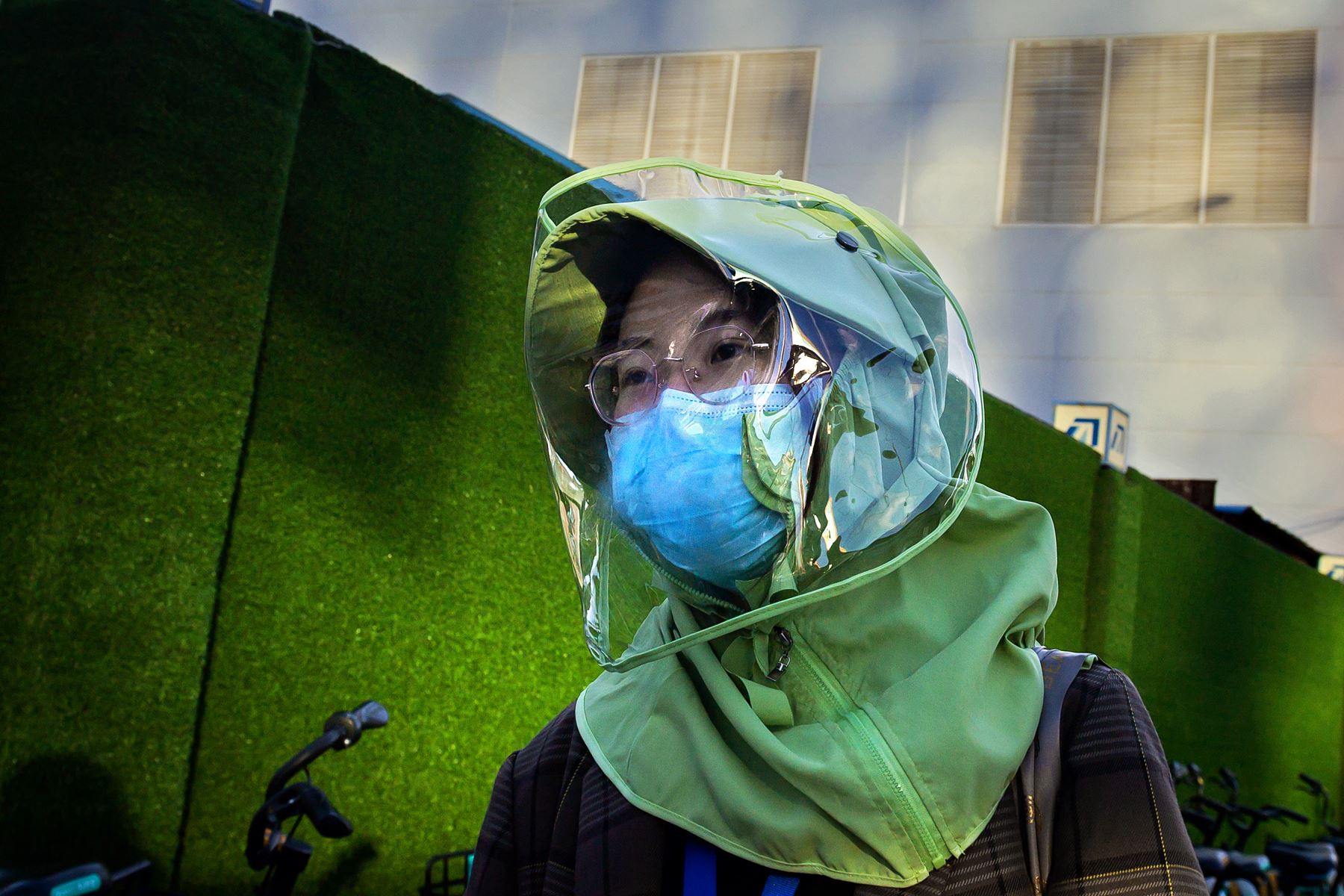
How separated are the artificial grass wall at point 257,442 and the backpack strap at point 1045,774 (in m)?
1.78

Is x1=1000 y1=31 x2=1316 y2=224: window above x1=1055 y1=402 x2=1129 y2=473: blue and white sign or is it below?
above

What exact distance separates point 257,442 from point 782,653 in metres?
1.66

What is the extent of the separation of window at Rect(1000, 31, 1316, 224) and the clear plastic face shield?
36.7 ft

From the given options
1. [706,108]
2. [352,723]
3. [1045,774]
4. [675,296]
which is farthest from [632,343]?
[706,108]

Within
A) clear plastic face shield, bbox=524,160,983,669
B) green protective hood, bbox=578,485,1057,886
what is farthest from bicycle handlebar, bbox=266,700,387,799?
green protective hood, bbox=578,485,1057,886

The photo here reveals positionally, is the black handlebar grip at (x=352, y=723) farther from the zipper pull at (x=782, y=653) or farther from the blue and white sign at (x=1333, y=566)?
the blue and white sign at (x=1333, y=566)

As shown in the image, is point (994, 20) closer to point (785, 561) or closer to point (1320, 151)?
point (1320, 151)

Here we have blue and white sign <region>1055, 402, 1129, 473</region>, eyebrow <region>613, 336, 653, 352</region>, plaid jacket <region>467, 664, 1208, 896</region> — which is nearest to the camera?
plaid jacket <region>467, 664, 1208, 896</region>

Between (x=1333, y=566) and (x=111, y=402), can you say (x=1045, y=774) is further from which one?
(x=1333, y=566)

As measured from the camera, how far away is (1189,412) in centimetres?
1153

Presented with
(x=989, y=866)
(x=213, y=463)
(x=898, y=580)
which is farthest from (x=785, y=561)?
(x=213, y=463)

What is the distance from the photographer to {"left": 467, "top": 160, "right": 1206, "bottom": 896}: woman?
3.47ft

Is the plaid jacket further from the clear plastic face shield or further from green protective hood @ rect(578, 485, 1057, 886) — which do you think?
the clear plastic face shield

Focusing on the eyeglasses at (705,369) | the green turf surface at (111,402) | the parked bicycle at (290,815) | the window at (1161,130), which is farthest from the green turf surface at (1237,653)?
the eyeglasses at (705,369)
